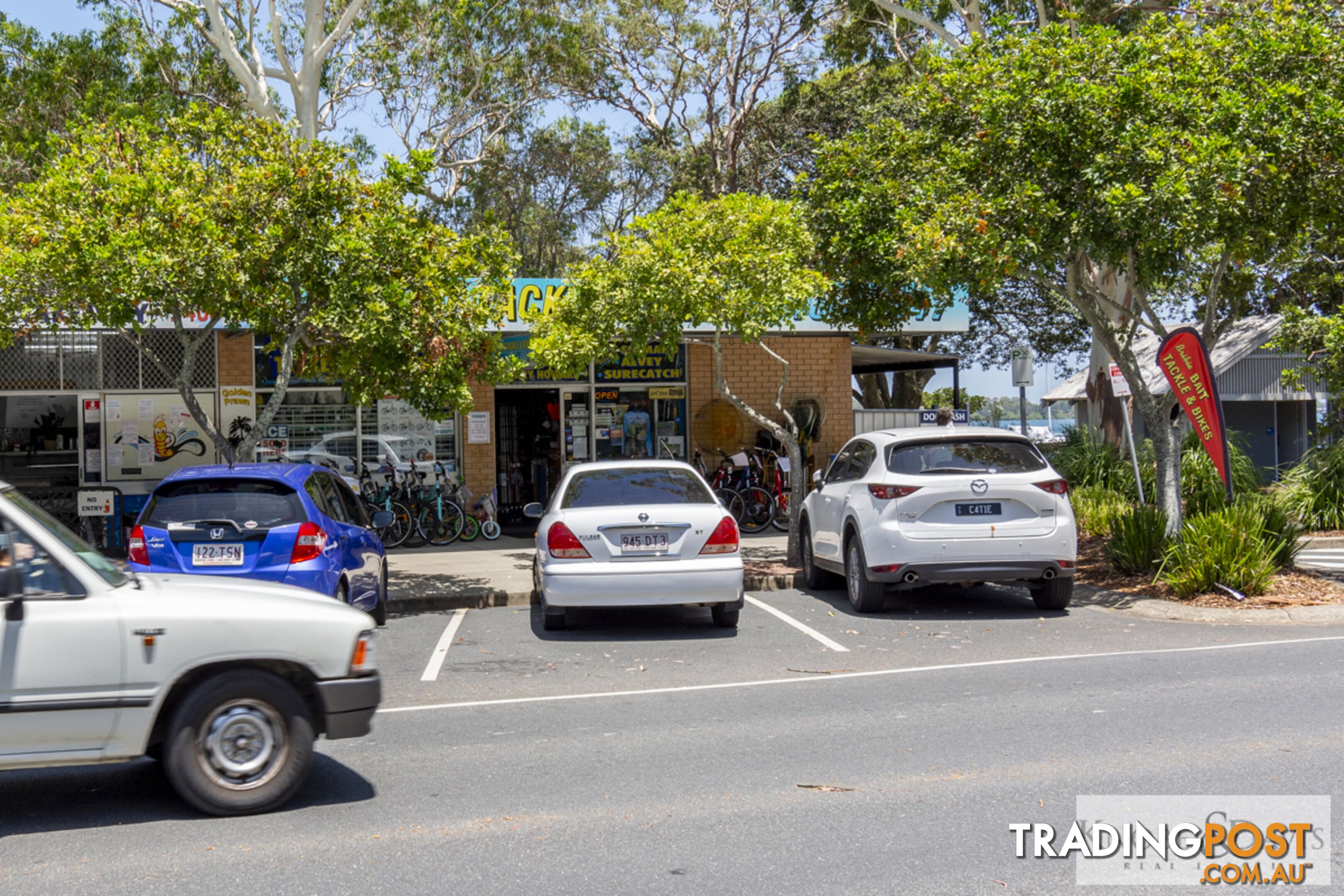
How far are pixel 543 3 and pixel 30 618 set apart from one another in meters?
22.5

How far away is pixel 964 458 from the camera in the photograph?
10602 mm

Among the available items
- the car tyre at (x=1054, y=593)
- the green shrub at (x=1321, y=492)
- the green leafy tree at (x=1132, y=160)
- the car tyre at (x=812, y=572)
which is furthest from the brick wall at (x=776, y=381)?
the car tyre at (x=1054, y=593)

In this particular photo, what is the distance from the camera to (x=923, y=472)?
1043 centimetres

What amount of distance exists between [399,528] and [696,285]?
6.90 m

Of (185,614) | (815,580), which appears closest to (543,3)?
(815,580)

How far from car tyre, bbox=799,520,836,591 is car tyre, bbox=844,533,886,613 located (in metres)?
1.13

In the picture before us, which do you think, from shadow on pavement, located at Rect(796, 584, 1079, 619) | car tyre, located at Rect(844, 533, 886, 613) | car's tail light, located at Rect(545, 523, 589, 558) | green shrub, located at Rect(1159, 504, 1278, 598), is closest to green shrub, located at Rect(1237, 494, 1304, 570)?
green shrub, located at Rect(1159, 504, 1278, 598)

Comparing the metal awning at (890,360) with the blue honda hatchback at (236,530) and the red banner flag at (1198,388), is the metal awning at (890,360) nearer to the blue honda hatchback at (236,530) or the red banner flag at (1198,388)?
the red banner flag at (1198,388)

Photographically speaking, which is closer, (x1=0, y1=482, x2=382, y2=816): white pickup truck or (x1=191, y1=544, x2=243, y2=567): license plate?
(x1=0, y1=482, x2=382, y2=816): white pickup truck

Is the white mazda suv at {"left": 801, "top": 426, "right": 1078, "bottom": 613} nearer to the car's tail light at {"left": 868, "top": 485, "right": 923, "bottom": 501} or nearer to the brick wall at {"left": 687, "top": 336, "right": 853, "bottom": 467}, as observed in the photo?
the car's tail light at {"left": 868, "top": 485, "right": 923, "bottom": 501}

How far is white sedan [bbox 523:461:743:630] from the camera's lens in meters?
9.30

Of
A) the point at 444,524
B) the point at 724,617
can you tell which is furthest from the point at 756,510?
the point at 724,617

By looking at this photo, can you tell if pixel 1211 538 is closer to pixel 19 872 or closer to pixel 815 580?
pixel 815 580

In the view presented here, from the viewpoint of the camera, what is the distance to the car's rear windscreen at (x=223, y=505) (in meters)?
8.38
